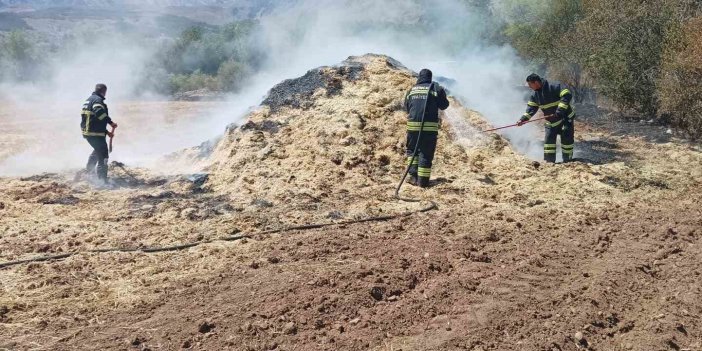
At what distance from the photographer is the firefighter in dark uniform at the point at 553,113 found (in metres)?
8.87

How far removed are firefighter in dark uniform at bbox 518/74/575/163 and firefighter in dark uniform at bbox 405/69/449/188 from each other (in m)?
1.64

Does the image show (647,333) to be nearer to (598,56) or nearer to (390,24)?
(598,56)

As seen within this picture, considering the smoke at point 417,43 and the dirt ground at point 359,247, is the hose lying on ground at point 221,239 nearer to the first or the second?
the dirt ground at point 359,247

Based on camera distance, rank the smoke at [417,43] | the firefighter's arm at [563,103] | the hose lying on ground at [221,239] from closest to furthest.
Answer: the hose lying on ground at [221,239]
the firefighter's arm at [563,103]
the smoke at [417,43]

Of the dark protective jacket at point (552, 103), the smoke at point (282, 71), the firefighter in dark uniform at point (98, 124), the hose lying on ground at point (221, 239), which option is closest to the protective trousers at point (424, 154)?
the hose lying on ground at point (221, 239)

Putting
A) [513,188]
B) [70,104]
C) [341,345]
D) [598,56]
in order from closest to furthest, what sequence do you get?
[341,345]
[513,188]
[598,56]
[70,104]

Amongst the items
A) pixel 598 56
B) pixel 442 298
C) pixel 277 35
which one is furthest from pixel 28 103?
pixel 442 298

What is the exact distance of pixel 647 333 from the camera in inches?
162

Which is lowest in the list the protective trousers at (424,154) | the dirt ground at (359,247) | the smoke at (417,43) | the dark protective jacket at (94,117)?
the dirt ground at (359,247)

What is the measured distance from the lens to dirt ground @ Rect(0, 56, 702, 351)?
4180 mm

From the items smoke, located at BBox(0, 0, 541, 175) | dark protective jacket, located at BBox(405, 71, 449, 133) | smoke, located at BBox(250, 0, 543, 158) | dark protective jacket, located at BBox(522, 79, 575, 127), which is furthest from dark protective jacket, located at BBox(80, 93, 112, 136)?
dark protective jacket, located at BBox(522, 79, 575, 127)

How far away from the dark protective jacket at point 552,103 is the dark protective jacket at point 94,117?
674 cm

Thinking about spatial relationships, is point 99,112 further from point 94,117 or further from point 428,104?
point 428,104

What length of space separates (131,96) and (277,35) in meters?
7.10
